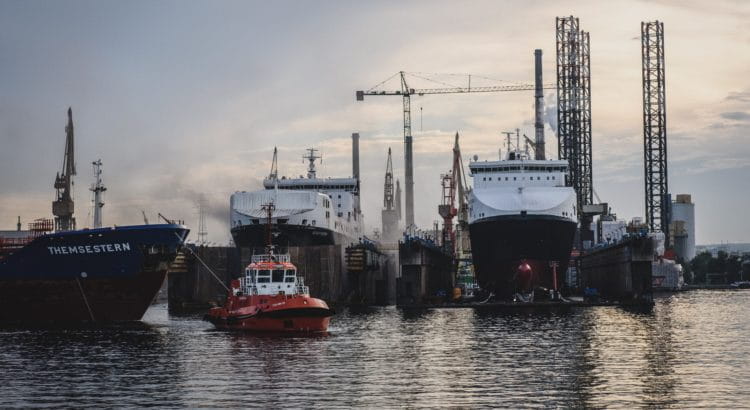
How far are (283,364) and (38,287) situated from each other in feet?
108

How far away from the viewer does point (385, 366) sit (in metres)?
46.9

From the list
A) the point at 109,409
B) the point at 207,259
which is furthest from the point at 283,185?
the point at 109,409

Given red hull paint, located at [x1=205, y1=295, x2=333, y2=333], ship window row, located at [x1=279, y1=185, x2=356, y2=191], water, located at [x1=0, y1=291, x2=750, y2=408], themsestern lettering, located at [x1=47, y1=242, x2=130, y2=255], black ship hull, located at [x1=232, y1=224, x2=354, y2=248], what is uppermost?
ship window row, located at [x1=279, y1=185, x2=356, y2=191]

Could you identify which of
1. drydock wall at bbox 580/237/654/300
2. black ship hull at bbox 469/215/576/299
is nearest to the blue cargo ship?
black ship hull at bbox 469/215/576/299

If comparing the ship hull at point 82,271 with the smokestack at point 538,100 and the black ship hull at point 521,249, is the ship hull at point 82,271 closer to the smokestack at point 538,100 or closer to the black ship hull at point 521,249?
the black ship hull at point 521,249

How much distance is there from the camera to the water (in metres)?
37.2

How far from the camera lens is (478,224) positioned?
106 m

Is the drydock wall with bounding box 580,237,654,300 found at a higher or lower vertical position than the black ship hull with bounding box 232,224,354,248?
lower

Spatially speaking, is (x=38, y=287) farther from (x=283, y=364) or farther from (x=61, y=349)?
(x=283, y=364)

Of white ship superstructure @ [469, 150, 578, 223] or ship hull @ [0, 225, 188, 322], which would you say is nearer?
ship hull @ [0, 225, 188, 322]

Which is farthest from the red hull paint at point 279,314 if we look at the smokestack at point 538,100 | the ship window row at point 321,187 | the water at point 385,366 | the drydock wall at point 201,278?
the smokestack at point 538,100

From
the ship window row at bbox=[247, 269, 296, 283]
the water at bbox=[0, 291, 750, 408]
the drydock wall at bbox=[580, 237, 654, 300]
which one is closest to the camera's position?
the water at bbox=[0, 291, 750, 408]

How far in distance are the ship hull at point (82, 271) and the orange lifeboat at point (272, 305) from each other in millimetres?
9067

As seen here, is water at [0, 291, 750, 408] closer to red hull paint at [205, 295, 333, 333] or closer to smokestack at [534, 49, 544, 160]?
red hull paint at [205, 295, 333, 333]
